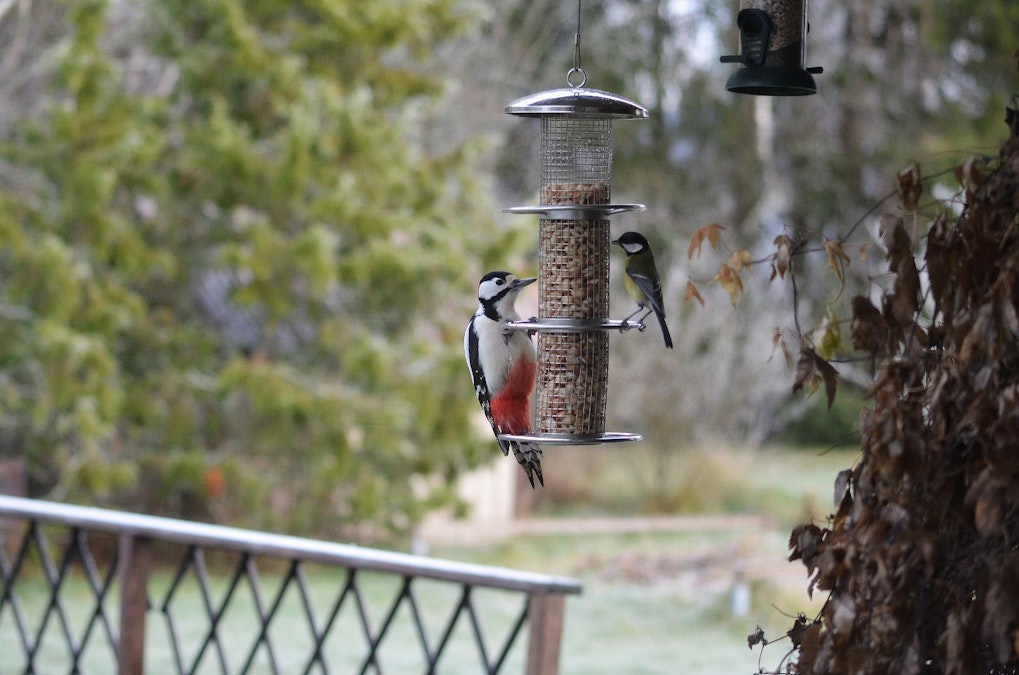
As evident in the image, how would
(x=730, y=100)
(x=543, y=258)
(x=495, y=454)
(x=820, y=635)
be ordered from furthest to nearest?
(x=730, y=100) → (x=495, y=454) → (x=543, y=258) → (x=820, y=635)

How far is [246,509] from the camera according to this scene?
8.22 m

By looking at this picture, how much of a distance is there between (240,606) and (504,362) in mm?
5399

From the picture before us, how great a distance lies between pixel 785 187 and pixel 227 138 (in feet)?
22.6

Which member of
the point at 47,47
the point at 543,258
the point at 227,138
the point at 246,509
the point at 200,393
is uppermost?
the point at 47,47

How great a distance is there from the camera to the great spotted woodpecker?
98.9 inches

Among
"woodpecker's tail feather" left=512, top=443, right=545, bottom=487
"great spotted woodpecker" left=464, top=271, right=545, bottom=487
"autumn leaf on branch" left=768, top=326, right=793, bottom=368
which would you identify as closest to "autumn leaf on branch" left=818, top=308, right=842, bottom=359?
"autumn leaf on branch" left=768, top=326, right=793, bottom=368

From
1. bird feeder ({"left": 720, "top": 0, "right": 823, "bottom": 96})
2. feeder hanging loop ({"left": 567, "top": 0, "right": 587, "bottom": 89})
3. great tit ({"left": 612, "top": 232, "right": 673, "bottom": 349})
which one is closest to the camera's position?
feeder hanging loop ({"left": 567, "top": 0, "right": 587, "bottom": 89})

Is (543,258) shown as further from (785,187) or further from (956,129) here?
→ (785,187)

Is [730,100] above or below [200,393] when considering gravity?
above

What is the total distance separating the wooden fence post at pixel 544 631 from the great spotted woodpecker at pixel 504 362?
68cm

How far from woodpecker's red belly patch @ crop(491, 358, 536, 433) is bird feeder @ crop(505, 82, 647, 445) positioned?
0.12 ft

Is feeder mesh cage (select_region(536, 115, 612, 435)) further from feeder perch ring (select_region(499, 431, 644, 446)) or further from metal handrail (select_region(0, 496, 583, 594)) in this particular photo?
metal handrail (select_region(0, 496, 583, 594))

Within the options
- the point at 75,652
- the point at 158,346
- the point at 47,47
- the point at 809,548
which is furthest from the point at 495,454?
the point at 809,548

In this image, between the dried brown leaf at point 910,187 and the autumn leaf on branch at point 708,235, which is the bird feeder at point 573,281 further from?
the dried brown leaf at point 910,187
